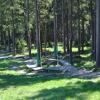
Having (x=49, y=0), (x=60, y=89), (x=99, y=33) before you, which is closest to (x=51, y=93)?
(x=60, y=89)

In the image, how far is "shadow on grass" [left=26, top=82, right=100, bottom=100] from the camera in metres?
12.5

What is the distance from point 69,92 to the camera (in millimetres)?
13188

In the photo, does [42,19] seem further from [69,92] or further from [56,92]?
[69,92]

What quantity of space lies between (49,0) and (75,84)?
31.9 m

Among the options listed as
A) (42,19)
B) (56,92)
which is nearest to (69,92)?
(56,92)

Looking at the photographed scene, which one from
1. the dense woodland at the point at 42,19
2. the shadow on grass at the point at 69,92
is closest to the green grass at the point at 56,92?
the shadow on grass at the point at 69,92

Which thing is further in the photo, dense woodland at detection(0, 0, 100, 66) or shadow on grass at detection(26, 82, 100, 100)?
dense woodland at detection(0, 0, 100, 66)

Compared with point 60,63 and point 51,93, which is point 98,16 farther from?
point 51,93

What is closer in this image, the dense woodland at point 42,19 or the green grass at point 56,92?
the green grass at point 56,92

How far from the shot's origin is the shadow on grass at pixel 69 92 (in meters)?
12.5

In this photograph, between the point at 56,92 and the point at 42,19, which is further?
the point at 42,19

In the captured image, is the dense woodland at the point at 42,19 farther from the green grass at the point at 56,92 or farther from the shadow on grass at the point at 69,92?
the shadow on grass at the point at 69,92

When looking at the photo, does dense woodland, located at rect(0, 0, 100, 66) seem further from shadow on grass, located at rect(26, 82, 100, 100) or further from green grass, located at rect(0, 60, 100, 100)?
shadow on grass, located at rect(26, 82, 100, 100)

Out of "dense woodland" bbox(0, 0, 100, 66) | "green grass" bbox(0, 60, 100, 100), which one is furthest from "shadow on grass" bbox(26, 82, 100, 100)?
"dense woodland" bbox(0, 0, 100, 66)
